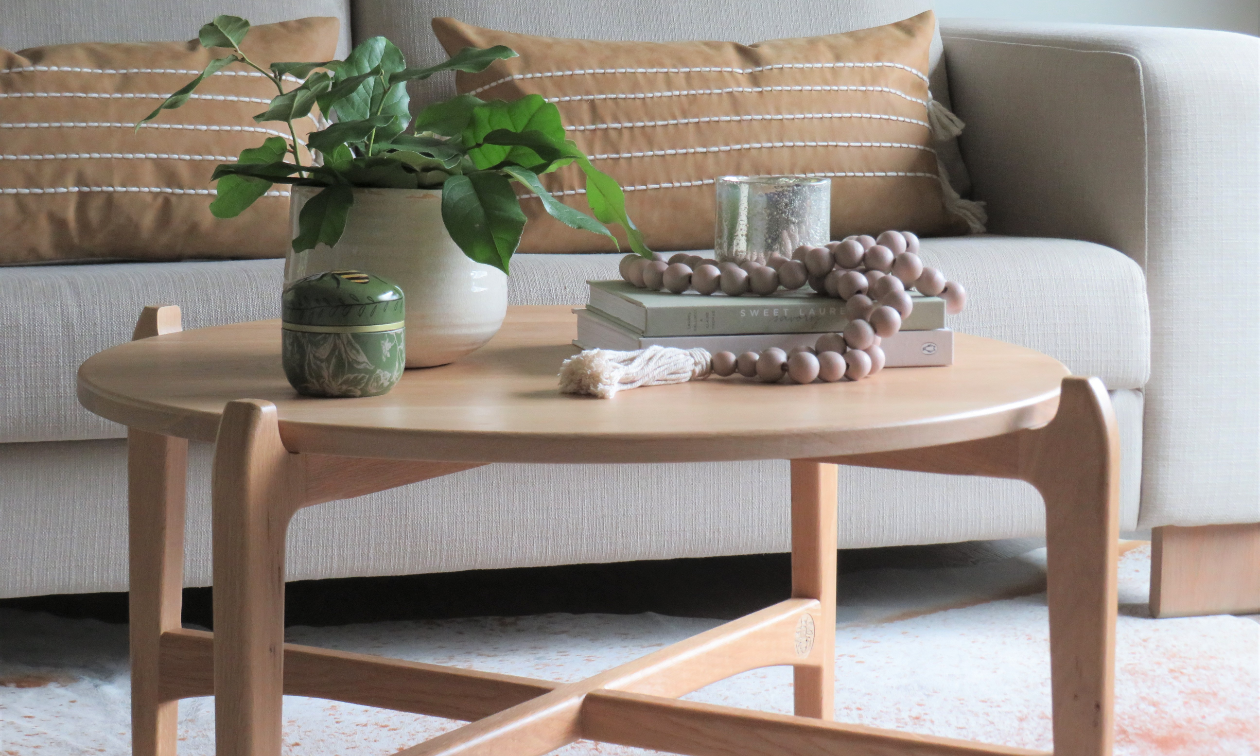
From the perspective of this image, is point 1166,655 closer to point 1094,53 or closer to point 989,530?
point 989,530

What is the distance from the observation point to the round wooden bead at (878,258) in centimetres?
81

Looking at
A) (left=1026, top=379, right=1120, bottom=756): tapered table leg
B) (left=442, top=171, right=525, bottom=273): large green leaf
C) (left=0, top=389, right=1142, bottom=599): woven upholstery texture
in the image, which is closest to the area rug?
(left=0, top=389, right=1142, bottom=599): woven upholstery texture

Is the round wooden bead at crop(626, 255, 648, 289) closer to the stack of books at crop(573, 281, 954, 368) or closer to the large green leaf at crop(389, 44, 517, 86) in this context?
the stack of books at crop(573, 281, 954, 368)

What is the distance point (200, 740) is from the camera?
3.85 ft

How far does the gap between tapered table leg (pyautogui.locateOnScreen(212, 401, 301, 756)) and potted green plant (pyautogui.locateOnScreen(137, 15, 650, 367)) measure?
161 millimetres

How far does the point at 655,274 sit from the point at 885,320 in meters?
A: 0.16

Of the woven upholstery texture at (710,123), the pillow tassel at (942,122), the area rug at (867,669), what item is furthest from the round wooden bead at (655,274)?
the pillow tassel at (942,122)

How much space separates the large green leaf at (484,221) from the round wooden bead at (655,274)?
0.50 ft

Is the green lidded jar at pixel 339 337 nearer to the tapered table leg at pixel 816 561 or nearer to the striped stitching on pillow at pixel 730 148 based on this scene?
the tapered table leg at pixel 816 561

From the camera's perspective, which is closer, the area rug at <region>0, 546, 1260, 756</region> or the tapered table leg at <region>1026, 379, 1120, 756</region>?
the tapered table leg at <region>1026, 379, 1120, 756</region>

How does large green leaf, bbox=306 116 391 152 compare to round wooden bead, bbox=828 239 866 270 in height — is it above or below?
above

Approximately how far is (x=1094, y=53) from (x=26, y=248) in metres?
1.27

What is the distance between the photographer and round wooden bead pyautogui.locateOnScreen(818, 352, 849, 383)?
Result: 74 cm

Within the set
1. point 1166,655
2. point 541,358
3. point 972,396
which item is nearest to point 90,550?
point 541,358
